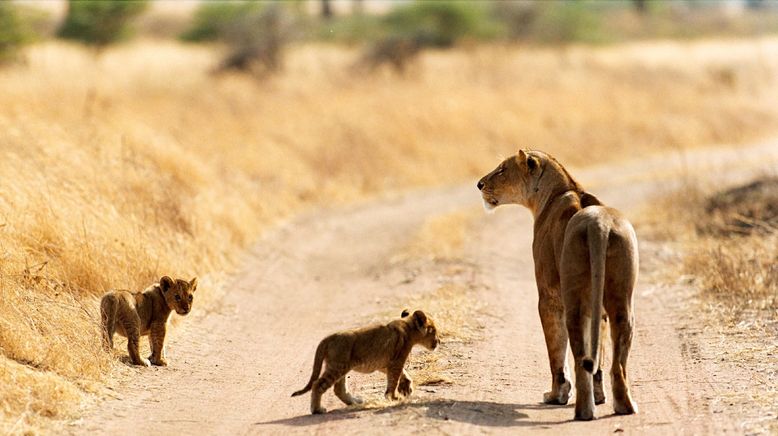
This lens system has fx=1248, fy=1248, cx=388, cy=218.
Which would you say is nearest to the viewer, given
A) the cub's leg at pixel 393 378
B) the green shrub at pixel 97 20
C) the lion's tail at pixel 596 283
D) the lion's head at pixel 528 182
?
the lion's tail at pixel 596 283

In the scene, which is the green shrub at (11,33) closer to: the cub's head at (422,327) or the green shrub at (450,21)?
the green shrub at (450,21)

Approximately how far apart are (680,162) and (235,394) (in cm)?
1871

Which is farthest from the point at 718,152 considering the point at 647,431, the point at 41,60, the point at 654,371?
the point at 647,431

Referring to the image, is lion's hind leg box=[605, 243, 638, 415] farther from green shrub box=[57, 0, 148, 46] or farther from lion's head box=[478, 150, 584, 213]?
green shrub box=[57, 0, 148, 46]

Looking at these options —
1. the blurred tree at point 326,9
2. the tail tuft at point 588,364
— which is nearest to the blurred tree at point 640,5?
the blurred tree at point 326,9

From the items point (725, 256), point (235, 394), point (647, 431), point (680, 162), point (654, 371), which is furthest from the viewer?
point (680, 162)

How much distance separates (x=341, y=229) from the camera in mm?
17719

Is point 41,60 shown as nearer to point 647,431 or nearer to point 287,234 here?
point 287,234

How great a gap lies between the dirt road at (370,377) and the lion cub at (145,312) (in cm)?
22

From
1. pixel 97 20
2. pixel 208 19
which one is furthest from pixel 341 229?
pixel 208 19

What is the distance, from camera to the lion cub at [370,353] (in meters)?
7.68

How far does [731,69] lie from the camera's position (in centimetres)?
4169

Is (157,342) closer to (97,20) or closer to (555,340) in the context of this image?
(555,340)

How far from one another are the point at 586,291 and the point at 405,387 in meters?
1.40
